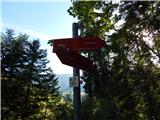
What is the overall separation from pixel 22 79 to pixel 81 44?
144ft

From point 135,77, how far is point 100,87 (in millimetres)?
6363

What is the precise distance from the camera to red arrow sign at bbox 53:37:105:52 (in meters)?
8.81

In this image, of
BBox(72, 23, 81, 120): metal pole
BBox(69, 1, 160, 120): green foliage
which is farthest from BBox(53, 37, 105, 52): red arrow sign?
BBox(69, 1, 160, 120): green foliage

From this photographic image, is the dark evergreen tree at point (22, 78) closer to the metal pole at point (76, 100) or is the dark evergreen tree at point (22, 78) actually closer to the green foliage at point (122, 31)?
the green foliage at point (122, 31)

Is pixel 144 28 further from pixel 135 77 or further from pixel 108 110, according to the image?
pixel 135 77

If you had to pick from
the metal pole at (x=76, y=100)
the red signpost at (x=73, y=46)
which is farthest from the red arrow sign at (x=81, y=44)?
the metal pole at (x=76, y=100)

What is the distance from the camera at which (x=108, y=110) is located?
2559cm

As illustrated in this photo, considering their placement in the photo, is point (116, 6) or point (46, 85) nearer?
point (116, 6)

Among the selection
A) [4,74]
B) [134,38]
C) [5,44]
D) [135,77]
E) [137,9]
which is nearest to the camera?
[137,9]

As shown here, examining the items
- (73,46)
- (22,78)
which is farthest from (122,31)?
(22,78)

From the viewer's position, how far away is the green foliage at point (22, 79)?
49.2 metres

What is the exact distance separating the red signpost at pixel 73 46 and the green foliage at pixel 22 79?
1525 inches

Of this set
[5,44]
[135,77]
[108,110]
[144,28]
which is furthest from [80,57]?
[5,44]

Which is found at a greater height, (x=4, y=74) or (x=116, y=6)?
(x=4, y=74)
